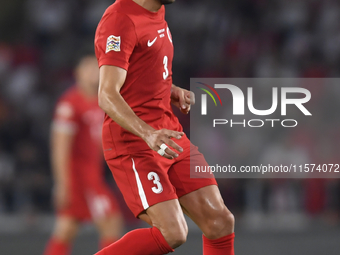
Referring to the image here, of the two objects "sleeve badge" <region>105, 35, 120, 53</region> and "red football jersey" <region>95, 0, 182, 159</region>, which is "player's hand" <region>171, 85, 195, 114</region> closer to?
"red football jersey" <region>95, 0, 182, 159</region>

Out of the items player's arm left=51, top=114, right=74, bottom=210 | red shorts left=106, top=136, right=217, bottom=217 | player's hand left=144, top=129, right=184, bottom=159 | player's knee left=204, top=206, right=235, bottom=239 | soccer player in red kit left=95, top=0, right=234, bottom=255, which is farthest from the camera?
player's arm left=51, top=114, right=74, bottom=210

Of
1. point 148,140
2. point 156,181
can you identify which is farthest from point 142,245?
point 148,140

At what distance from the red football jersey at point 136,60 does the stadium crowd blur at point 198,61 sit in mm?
4509

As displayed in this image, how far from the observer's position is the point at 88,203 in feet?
14.5

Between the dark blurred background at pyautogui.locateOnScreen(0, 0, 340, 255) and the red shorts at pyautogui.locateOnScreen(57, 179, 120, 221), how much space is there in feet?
5.72

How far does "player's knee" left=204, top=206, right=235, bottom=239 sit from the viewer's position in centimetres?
269

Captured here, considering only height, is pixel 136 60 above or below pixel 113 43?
below

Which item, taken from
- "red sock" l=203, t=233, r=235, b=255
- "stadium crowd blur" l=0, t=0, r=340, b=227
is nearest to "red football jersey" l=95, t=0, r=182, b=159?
"red sock" l=203, t=233, r=235, b=255

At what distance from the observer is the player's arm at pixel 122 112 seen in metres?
2.18

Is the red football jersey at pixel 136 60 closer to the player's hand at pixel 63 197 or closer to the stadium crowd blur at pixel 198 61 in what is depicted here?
the player's hand at pixel 63 197

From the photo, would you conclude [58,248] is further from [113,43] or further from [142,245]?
[113,43]

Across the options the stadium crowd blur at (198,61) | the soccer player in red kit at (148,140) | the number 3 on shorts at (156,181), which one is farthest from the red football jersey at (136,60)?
the stadium crowd blur at (198,61)

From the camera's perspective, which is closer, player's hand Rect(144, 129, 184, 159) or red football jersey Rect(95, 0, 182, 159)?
player's hand Rect(144, 129, 184, 159)

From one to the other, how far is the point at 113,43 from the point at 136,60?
0.20 m
